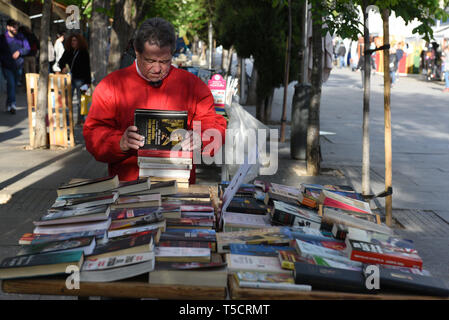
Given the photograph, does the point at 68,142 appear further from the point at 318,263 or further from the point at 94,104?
the point at 318,263

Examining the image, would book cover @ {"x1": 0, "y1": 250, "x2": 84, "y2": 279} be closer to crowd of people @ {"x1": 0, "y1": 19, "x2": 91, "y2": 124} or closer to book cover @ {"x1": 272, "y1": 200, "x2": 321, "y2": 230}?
book cover @ {"x1": 272, "y1": 200, "x2": 321, "y2": 230}

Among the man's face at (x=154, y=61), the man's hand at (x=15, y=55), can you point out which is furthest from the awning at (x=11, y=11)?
the man's face at (x=154, y=61)

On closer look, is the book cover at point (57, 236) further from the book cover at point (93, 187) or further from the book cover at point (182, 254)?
the book cover at point (93, 187)

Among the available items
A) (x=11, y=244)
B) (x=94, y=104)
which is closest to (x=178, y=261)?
(x=94, y=104)

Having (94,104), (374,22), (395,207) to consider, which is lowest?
(395,207)

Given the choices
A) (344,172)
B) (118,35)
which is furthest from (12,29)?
(344,172)

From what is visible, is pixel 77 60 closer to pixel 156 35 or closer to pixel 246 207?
pixel 156 35

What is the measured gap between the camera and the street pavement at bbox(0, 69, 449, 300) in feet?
20.0

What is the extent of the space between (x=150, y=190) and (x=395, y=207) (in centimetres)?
485

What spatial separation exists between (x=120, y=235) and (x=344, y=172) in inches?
277

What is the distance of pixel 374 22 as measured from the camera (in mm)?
37469

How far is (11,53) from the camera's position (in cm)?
1455

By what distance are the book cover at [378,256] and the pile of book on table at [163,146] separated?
1.21 metres

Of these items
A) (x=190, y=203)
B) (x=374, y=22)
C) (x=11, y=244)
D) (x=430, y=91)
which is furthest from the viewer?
(x=374, y=22)
